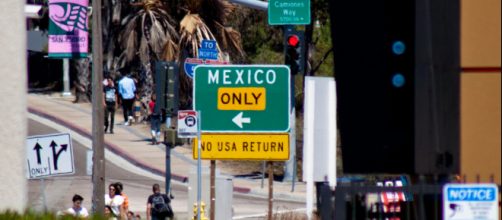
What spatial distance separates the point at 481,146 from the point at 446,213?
429 millimetres

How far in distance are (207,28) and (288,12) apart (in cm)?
1086

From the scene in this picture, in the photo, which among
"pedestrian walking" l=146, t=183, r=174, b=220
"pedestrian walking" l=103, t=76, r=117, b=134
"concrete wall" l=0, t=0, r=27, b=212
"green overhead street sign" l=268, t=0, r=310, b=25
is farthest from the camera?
"pedestrian walking" l=103, t=76, r=117, b=134

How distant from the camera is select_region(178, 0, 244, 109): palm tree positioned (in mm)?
36906

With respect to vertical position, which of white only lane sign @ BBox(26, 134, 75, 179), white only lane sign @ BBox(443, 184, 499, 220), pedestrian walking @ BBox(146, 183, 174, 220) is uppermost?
white only lane sign @ BBox(443, 184, 499, 220)

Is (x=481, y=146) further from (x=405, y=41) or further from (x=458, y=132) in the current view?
(x=405, y=41)

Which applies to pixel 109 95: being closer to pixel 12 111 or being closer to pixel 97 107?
pixel 97 107

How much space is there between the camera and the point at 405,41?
5.98 meters

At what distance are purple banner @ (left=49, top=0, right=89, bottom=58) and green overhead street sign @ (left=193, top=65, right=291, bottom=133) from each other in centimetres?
792

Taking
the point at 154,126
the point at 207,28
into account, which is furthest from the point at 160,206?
the point at 207,28

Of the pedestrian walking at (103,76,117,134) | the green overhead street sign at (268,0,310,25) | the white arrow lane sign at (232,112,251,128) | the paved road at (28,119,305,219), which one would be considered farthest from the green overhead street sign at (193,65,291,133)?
the pedestrian walking at (103,76,117,134)

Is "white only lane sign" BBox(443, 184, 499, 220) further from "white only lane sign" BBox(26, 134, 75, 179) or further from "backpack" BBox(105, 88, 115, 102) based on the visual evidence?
"backpack" BBox(105, 88, 115, 102)

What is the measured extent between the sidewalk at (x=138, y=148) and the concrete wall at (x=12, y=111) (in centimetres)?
2176

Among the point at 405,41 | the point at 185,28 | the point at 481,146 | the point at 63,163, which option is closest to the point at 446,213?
the point at 481,146

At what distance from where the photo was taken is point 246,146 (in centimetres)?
1591
